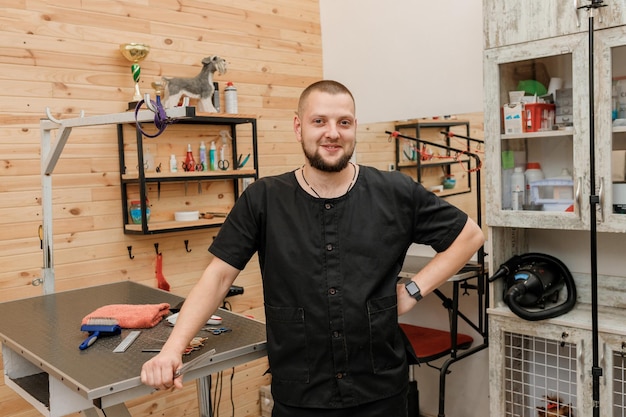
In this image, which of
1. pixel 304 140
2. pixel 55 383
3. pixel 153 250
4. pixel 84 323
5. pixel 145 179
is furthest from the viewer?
pixel 153 250

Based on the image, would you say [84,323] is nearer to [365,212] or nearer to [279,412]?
[279,412]

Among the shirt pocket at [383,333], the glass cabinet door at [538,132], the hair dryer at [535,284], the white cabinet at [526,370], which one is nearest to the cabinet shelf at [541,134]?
the glass cabinet door at [538,132]

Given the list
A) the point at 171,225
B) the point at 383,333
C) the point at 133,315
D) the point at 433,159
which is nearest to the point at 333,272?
the point at 383,333

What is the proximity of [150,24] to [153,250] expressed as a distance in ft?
3.89

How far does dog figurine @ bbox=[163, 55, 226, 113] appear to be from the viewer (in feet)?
10.6

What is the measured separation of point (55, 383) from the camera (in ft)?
5.80

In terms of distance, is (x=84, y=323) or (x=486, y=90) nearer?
(x=84, y=323)

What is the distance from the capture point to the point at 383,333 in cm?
186

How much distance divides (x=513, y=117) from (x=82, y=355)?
1.93 metres

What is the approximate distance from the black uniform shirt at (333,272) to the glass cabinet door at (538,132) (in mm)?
829

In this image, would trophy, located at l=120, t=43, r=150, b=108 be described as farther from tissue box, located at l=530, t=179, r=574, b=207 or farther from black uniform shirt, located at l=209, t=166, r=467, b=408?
tissue box, located at l=530, t=179, r=574, b=207

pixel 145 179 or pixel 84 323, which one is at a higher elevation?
pixel 145 179

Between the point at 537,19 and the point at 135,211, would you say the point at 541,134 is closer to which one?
the point at 537,19

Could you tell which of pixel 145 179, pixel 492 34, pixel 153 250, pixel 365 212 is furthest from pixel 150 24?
pixel 365 212
